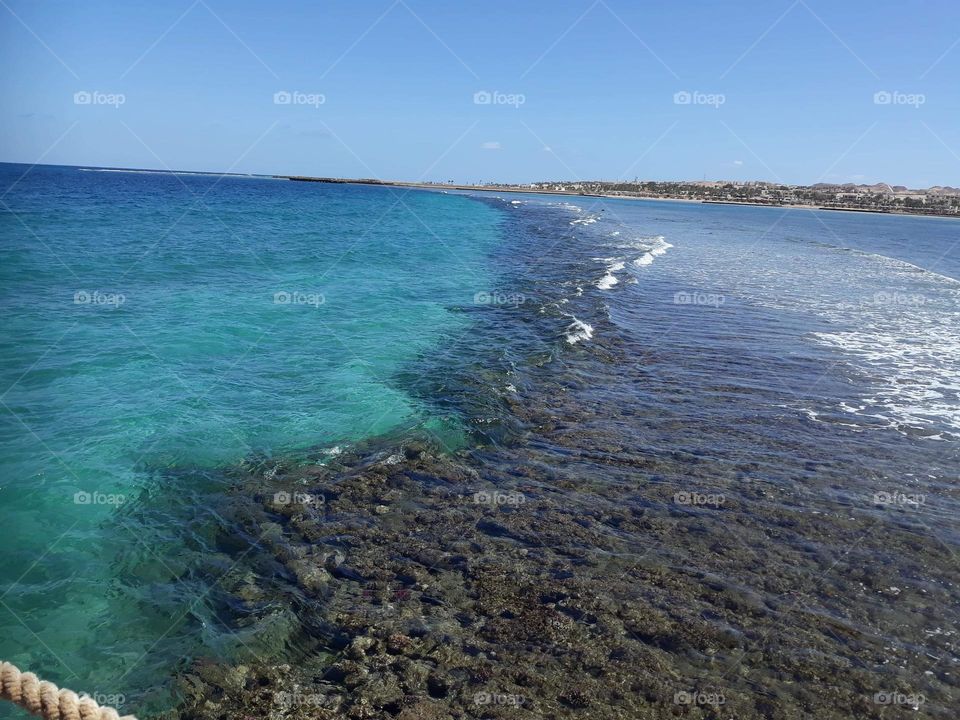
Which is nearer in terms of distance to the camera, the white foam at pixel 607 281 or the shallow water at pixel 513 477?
the shallow water at pixel 513 477

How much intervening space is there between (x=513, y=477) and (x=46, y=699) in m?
6.05

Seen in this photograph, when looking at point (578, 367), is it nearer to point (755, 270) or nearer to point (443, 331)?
point (443, 331)

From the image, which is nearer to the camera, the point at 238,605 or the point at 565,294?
the point at 238,605

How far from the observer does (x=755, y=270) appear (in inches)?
1221

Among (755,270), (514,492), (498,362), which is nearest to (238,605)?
(514,492)

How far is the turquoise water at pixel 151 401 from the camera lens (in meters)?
5.97

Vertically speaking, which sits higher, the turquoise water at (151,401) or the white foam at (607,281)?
the white foam at (607,281)

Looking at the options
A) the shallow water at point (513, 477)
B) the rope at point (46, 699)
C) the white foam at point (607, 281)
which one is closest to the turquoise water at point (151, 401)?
the shallow water at point (513, 477)

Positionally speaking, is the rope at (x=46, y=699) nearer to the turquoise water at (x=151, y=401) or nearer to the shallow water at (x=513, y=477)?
the shallow water at (x=513, y=477)

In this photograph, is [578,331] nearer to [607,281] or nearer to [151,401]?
[607,281]

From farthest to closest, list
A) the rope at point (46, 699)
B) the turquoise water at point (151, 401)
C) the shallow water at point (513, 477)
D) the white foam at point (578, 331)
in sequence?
1. the white foam at point (578, 331)
2. the turquoise water at point (151, 401)
3. the shallow water at point (513, 477)
4. the rope at point (46, 699)

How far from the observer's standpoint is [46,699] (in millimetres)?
3408

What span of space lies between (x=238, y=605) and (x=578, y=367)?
932 centimetres

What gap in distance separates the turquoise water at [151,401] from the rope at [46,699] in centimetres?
185
